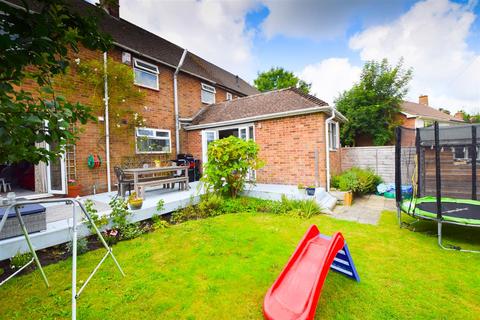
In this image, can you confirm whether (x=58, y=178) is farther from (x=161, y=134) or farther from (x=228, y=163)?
(x=228, y=163)

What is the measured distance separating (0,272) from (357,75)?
69.5 feet

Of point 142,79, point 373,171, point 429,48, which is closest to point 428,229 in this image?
point 373,171

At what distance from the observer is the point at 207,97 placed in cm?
1327

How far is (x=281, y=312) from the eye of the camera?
2.18m

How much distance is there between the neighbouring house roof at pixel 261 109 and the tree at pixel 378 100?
8596mm

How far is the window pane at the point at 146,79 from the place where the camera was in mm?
9148

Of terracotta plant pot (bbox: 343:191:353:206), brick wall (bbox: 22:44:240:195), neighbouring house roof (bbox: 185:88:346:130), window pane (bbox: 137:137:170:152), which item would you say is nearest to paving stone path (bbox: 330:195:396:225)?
terracotta plant pot (bbox: 343:191:353:206)

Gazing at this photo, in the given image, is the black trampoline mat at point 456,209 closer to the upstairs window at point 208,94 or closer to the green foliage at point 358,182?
the green foliage at point 358,182

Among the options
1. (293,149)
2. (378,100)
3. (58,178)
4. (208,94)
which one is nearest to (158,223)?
(58,178)

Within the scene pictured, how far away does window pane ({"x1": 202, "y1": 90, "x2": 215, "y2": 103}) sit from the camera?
509 inches

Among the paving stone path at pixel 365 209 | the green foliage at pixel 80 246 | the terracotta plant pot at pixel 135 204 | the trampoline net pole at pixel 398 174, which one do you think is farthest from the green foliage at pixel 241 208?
the green foliage at pixel 80 246

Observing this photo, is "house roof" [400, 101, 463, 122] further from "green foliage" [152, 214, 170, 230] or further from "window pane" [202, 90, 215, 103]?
"green foliage" [152, 214, 170, 230]

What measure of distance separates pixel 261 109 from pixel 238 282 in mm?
7950

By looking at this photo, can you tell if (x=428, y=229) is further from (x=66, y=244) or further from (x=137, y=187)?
(x=66, y=244)
